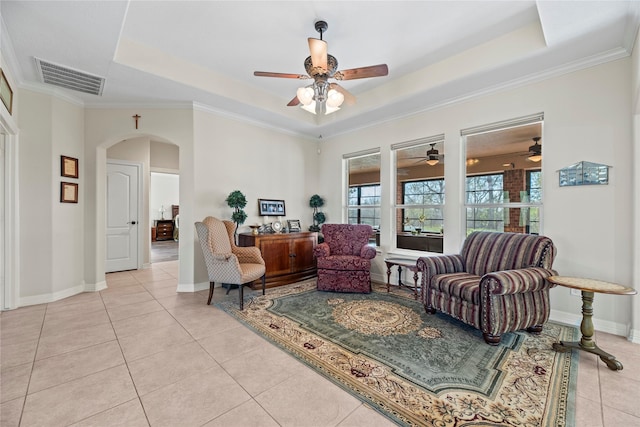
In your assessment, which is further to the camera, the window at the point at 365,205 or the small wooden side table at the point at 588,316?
the window at the point at 365,205

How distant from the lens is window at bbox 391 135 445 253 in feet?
13.4

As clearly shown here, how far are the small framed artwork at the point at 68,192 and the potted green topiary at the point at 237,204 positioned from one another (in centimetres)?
204

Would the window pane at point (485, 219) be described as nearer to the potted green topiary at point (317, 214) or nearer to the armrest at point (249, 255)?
the potted green topiary at point (317, 214)

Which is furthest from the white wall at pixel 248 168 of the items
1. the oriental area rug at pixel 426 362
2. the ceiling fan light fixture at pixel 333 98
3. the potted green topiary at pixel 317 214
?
the ceiling fan light fixture at pixel 333 98

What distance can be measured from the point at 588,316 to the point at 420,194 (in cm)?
249

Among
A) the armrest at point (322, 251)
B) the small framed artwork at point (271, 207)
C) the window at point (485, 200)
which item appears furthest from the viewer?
the small framed artwork at point (271, 207)

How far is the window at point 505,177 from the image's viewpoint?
10.7ft

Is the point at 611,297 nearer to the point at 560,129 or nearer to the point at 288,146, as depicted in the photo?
the point at 560,129

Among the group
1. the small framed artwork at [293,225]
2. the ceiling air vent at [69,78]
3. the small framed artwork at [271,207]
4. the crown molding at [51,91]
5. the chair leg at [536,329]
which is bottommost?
the chair leg at [536,329]

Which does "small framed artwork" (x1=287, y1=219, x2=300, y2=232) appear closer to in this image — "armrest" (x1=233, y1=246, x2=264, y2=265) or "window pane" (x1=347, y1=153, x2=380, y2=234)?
"window pane" (x1=347, y1=153, x2=380, y2=234)

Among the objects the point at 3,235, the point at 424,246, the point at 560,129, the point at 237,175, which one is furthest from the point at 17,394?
the point at 560,129

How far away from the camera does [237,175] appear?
4.55 metres

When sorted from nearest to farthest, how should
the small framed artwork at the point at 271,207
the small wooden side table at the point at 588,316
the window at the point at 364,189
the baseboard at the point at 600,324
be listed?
the small wooden side table at the point at 588,316 → the baseboard at the point at 600,324 → the small framed artwork at the point at 271,207 → the window at the point at 364,189

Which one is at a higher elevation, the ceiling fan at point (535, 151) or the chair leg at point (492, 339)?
the ceiling fan at point (535, 151)
